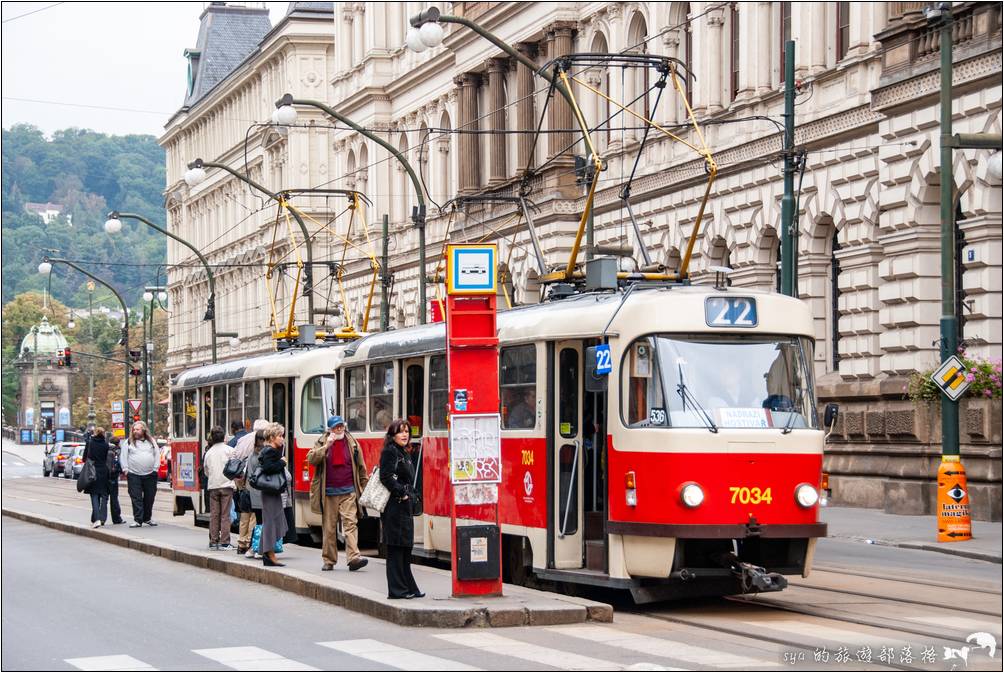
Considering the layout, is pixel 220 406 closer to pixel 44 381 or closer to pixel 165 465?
pixel 165 465

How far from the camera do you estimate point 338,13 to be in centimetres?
7225

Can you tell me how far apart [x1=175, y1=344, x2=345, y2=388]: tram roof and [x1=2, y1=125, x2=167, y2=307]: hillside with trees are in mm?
127682

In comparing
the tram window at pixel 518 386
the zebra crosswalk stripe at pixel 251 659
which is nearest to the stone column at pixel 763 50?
the tram window at pixel 518 386

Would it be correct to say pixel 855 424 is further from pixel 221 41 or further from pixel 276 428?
pixel 221 41

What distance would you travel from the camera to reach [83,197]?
577 feet

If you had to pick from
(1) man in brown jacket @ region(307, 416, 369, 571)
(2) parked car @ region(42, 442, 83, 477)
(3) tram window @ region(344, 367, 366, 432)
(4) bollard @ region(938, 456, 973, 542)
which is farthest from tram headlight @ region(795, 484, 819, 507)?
(2) parked car @ region(42, 442, 83, 477)

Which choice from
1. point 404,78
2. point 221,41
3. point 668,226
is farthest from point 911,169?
point 221,41

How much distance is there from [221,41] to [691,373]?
90164mm

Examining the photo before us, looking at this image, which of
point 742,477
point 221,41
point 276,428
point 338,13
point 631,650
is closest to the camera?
point 631,650

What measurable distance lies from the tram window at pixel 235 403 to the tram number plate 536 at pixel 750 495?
15.7 m

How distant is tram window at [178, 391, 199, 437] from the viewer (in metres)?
34.3

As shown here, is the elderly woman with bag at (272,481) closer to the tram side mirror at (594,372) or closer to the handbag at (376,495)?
the handbag at (376,495)

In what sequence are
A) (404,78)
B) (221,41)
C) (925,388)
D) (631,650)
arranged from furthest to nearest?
1. (221,41)
2. (404,78)
3. (925,388)
4. (631,650)

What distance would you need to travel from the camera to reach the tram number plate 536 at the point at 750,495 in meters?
16.3
